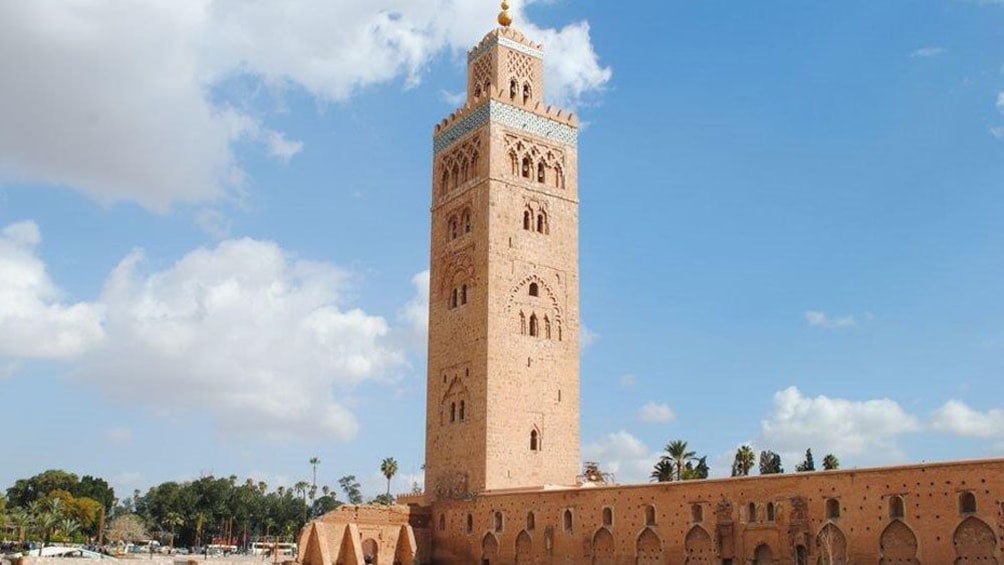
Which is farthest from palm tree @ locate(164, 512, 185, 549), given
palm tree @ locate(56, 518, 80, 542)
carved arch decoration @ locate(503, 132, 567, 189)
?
carved arch decoration @ locate(503, 132, 567, 189)

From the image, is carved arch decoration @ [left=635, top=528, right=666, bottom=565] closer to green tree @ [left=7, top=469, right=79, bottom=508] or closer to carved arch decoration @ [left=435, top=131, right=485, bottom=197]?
carved arch decoration @ [left=435, top=131, right=485, bottom=197]

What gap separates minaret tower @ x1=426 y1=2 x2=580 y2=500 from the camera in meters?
33.3

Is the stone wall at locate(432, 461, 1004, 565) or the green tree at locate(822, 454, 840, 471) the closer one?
the stone wall at locate(432, 461, 1004, 565)

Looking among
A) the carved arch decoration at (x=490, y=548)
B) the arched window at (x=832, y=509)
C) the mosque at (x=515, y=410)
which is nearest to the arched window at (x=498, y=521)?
the mosque at (x=515, y=410)

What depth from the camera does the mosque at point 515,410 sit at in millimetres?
25078

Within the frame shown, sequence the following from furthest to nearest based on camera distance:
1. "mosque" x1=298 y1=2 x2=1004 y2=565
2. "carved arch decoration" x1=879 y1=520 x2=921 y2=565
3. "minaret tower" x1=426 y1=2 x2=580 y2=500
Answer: "minaret tower" x1=426 y1=2 x2=580 y2=500
"mosque" x1=298 y1=2 x2=1004 y2=565
"carved arch decoration" x1=879 y1=520 x2=921 y2=565

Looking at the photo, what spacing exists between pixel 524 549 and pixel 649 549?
5.11 meters

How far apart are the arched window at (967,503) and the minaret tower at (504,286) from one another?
15474mm

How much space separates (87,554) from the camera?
4081 centimetres

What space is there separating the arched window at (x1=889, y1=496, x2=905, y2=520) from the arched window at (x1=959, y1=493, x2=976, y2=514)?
1.23m

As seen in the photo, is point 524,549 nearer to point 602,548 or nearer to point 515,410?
point 602,548

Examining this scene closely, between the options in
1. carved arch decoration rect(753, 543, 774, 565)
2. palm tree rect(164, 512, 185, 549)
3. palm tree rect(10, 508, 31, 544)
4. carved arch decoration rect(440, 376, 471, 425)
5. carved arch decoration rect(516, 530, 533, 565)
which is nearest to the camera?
carved arch decoration rect(753, 543, 774, 565)

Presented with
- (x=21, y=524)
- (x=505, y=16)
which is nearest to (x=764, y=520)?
(x=505, y=16)

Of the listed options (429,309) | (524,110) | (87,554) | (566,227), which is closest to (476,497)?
(429,309)
